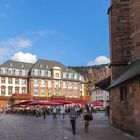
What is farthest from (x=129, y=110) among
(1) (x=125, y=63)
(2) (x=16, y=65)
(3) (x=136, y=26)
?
(2) (x=16, y=65)

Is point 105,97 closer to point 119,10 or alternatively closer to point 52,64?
point 52,64

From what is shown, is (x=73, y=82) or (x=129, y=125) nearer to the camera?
(x=129, y=125)

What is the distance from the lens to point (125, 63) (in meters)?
24.4

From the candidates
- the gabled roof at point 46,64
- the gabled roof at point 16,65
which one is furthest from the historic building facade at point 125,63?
the gabled roof at point 46,64

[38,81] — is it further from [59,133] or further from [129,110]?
[129,110]

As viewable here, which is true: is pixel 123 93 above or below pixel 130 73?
below

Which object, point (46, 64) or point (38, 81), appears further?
point (46, 64)

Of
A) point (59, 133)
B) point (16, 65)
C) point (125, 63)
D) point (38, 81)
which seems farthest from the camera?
point (16, 65)

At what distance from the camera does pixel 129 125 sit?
18000 mm

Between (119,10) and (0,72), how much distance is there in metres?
93.3

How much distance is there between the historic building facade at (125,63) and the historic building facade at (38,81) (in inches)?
3411

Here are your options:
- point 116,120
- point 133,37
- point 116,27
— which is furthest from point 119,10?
point 116,120

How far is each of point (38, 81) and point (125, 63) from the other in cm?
9713

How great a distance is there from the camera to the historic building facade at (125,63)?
16.9 meters
